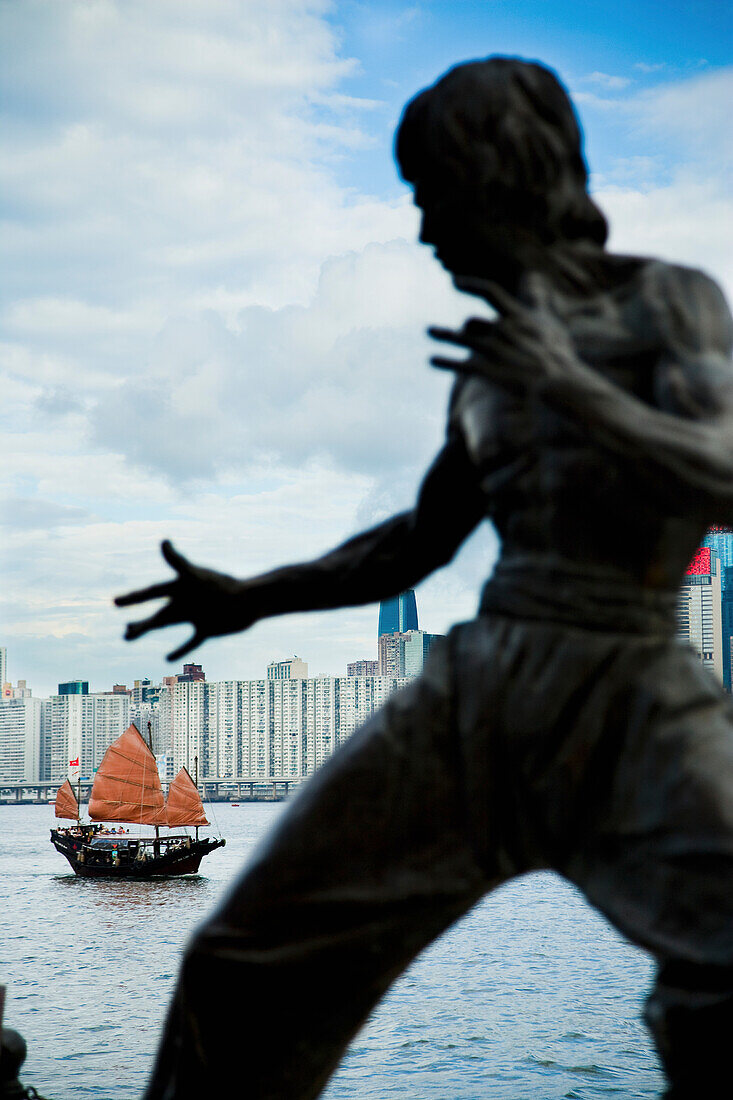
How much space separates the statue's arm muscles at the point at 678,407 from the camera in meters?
2.20

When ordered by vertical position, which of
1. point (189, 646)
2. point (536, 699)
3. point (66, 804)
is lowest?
point (66, 804)

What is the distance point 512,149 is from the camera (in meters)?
2.58

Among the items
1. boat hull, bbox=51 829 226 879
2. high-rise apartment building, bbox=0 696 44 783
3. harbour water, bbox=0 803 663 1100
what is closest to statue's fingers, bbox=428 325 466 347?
harbour water, bbox=0 803 663 1100

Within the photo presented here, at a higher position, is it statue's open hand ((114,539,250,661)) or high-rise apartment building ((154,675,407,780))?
statue's open hand ((114,539,250,661))

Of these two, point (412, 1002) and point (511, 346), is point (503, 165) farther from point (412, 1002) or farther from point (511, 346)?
point (412, 1002)

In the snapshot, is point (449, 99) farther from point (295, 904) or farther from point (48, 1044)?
point (48, 1044)

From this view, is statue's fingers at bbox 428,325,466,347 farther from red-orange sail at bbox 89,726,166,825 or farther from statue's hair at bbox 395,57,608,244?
red-orange sail at bbox 89,726,166,825

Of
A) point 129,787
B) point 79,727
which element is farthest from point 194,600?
point 79,727

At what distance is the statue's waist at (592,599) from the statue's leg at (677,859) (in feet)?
0.35

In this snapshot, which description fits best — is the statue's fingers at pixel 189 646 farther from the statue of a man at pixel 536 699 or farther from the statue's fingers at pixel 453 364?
the statue's fingers at pixel 453 364

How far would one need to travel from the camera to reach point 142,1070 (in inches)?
1080

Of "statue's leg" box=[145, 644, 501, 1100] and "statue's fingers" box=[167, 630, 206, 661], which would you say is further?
"statue's fingers" box=[167, 630, 206, 661]

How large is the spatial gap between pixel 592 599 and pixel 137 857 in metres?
59.3

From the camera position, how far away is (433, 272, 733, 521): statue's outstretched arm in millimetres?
2197
